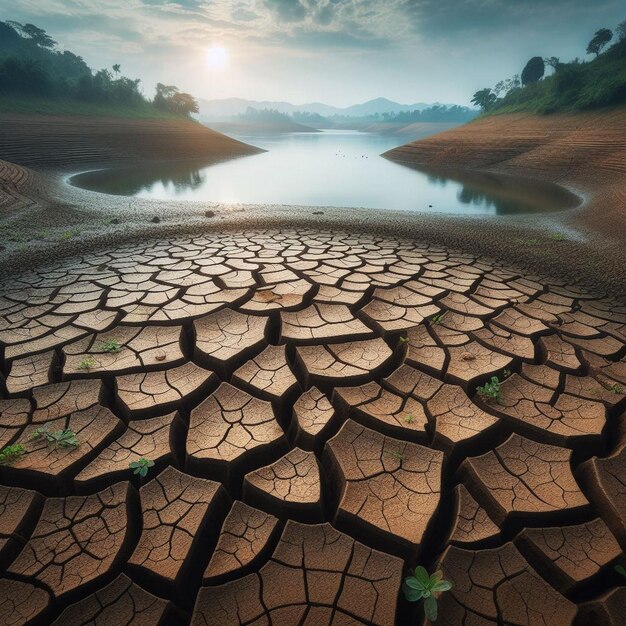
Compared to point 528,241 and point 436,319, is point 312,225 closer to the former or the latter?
point 528,241

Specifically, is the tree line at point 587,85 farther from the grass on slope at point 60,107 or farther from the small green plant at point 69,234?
the grass on slope at point 60,107

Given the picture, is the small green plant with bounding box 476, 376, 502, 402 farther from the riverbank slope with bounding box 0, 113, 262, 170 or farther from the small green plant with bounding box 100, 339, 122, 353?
the riverbank slope with bounding box 0, 113, 262, 170

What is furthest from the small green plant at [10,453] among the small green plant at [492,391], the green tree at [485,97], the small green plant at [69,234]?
the green tree at [485,97]

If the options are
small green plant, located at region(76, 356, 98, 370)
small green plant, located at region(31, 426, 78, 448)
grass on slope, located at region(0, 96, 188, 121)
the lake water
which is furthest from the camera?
grass on slope, located at region(0, 96, 188, 121)

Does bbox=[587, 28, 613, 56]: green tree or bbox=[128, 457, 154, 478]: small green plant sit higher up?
bbox=[587, 28, 613, 56]: green tree

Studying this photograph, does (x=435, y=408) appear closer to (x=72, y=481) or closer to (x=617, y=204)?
(x=72, y=481)

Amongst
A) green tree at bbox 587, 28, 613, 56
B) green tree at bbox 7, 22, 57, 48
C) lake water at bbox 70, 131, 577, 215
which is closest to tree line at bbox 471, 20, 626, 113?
green tree at bbox 587, 28, 613, 56
